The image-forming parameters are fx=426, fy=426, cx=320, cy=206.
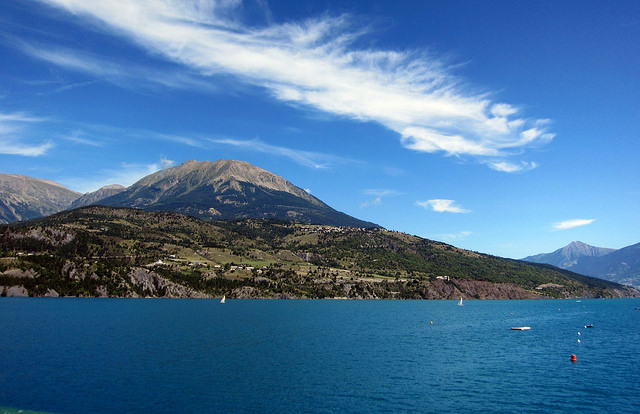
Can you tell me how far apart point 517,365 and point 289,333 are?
51.5m

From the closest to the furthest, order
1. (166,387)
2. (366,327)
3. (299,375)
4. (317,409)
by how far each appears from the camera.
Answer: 1. (317,409)
2. (166,387)
3. (299,375)
4. (366,327)

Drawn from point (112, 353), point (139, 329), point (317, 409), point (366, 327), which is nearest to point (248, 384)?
point (317, 409)

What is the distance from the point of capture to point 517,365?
7056 cm

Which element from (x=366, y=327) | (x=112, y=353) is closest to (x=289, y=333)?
(x=366, y=327)

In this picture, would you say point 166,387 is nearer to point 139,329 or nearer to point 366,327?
point 139,329

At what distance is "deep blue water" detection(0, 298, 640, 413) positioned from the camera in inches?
1849

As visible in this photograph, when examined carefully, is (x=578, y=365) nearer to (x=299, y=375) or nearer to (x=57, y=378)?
(x=299, y=375)

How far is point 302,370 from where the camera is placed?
6275 cm

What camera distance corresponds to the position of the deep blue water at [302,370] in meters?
47.0

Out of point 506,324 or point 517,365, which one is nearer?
point 517,365

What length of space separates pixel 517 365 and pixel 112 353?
67025 millimetres

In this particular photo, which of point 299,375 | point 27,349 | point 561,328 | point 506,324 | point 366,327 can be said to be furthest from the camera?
point 506,324

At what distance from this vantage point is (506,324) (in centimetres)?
13688

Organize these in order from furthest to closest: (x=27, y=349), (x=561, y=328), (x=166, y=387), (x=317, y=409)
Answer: (x=561, y=328) → (x=27, y=349) → (x=166, y=387) → (x=317, y=409)
